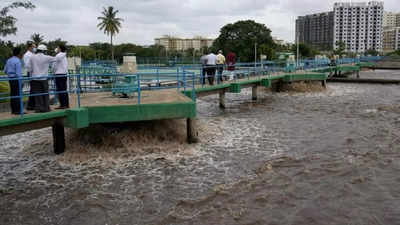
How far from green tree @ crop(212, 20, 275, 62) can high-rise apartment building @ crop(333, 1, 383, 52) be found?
10045cm

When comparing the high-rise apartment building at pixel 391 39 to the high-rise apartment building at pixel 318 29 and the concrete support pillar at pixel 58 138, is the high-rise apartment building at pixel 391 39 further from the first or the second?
the concrete support pillar at pixel 58 138

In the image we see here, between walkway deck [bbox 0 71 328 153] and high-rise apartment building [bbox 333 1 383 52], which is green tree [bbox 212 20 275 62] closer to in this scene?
walkway deck [bbox 0 71 328 153]

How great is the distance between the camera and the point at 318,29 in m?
174

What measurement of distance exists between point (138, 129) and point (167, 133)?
95 centimetres

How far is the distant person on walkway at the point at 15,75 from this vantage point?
29.5 feet

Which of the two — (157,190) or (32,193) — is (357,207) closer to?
(157,190)

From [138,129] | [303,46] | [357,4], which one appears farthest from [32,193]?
[357,4]

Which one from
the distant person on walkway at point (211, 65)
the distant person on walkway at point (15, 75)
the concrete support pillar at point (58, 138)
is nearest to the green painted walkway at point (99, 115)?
the distant person on walkway at point (15, 75)

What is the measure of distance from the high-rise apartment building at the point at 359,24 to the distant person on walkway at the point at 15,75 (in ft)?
529

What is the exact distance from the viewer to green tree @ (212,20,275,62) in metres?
65.8

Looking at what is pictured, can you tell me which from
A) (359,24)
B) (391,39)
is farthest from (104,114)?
(391,39)

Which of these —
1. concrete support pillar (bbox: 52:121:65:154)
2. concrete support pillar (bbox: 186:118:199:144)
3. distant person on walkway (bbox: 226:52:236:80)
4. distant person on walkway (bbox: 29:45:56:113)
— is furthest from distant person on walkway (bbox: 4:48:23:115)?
distant person on walkway (bbox: 226:52:236:80)

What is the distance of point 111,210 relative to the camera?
774 cm

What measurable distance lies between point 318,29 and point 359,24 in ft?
61.1
